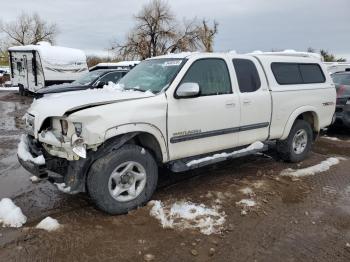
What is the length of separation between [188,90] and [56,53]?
16324 mm

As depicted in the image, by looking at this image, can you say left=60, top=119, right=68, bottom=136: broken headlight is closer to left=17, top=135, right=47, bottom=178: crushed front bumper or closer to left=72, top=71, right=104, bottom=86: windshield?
left=17, top=135, right=47, bottom=178: crushed front bumper

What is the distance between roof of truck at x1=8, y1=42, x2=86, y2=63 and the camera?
19062 millimetres

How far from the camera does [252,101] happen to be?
579cm

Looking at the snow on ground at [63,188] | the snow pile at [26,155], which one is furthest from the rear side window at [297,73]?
the snow pile at [26,155]

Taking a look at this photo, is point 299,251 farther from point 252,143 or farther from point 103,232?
point 252,143

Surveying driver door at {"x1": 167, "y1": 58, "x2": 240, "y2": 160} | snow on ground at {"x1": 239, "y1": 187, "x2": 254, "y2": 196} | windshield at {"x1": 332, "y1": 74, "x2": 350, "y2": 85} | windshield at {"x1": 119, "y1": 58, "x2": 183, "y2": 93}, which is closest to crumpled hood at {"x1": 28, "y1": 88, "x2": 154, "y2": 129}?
windshield at {"x1": 119, "y1": 58, "x2": 183, "y2": 93}

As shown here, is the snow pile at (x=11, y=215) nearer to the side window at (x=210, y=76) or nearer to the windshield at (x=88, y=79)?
the side window at (x=210, y=76)

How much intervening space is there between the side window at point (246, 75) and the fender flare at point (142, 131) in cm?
163

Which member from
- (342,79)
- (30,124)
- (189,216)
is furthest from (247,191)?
(342,79)

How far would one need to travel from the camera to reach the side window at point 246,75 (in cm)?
576

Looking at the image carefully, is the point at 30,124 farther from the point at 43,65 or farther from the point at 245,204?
the point at 43,65

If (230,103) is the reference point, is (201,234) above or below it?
below

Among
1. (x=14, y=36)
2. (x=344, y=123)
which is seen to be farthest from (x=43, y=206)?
(x=14, y=36)

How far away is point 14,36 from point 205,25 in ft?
95.8
